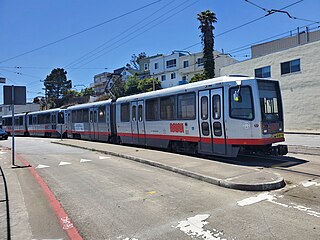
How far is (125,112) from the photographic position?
1736 cm

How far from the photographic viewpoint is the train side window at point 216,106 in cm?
1090

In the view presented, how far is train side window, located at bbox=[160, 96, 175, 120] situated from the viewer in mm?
13406

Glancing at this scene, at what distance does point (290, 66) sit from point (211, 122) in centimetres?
2058

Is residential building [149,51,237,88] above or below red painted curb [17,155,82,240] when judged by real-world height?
above

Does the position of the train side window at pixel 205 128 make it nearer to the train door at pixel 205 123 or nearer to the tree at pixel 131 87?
the train door at pixel 205 123

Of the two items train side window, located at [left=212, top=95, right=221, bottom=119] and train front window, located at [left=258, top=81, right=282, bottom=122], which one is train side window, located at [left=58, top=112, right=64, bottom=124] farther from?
train front window, located at [left=258, top=81, right=282, bottom=122]

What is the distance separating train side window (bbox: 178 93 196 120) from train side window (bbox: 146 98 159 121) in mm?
1856

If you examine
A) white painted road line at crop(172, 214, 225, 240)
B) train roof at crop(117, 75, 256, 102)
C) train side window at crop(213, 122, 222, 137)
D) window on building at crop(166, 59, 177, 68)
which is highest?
window on building at crop(166, 59, 177, 68)

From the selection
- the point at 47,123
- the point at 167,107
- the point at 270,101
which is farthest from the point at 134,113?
the point at 47,123

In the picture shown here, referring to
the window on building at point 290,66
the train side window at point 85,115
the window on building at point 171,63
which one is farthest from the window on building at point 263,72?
the window on building at point 171,63

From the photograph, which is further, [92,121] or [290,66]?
[290,66]

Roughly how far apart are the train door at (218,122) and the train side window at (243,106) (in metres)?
0.44

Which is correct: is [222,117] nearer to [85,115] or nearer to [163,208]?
[163,208]

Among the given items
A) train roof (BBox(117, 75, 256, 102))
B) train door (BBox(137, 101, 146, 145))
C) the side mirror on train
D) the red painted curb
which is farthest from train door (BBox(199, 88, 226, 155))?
the red painted curb
